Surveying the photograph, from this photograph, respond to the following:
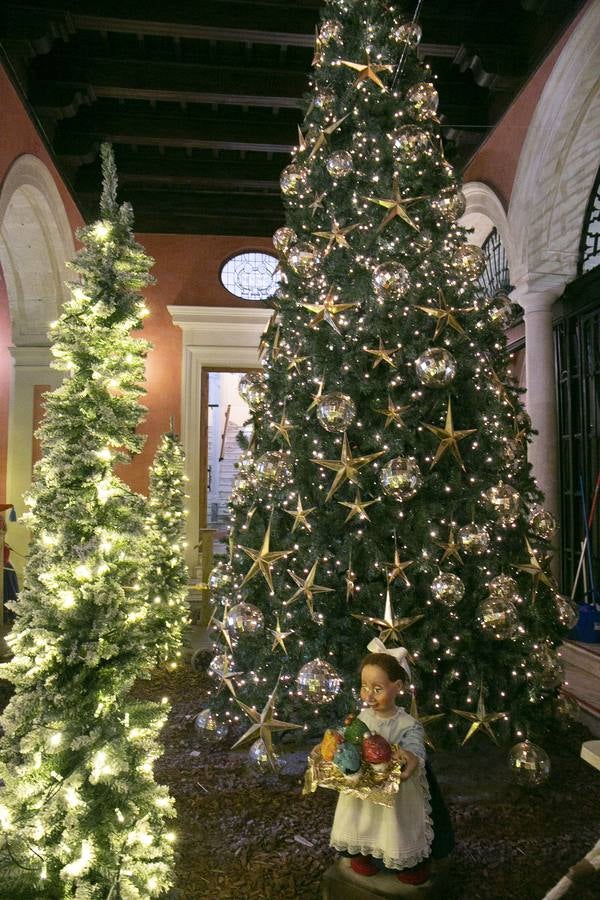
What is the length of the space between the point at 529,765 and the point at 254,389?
220cm

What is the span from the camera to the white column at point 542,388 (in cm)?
527

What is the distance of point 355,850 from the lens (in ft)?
5.58

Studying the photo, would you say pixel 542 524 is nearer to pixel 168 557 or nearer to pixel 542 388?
pixel 542 388

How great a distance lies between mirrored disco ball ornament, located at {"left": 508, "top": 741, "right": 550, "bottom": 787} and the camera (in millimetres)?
2443

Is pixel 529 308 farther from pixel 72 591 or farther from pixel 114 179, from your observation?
pixel 72 591

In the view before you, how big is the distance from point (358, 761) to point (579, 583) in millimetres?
4418

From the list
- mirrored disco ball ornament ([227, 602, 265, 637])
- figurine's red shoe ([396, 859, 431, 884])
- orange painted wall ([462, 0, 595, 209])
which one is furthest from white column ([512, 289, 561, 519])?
figurine's red shoe ([396, 859, 431, 884])

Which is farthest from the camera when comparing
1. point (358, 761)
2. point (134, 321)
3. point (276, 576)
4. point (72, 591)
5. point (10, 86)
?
point (10, 86)

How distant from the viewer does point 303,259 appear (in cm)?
296

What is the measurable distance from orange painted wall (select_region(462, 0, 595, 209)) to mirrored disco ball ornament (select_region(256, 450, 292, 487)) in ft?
11.3

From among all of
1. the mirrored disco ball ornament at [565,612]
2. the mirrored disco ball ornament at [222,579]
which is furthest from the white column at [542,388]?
the mirrored disco ball ornament at [222,579]

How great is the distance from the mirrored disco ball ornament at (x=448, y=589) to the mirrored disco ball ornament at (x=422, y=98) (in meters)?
2.36

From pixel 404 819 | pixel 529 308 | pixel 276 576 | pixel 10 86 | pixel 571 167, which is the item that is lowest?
pixel 404 819

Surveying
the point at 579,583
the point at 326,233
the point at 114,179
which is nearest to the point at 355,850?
the point at 114,179
